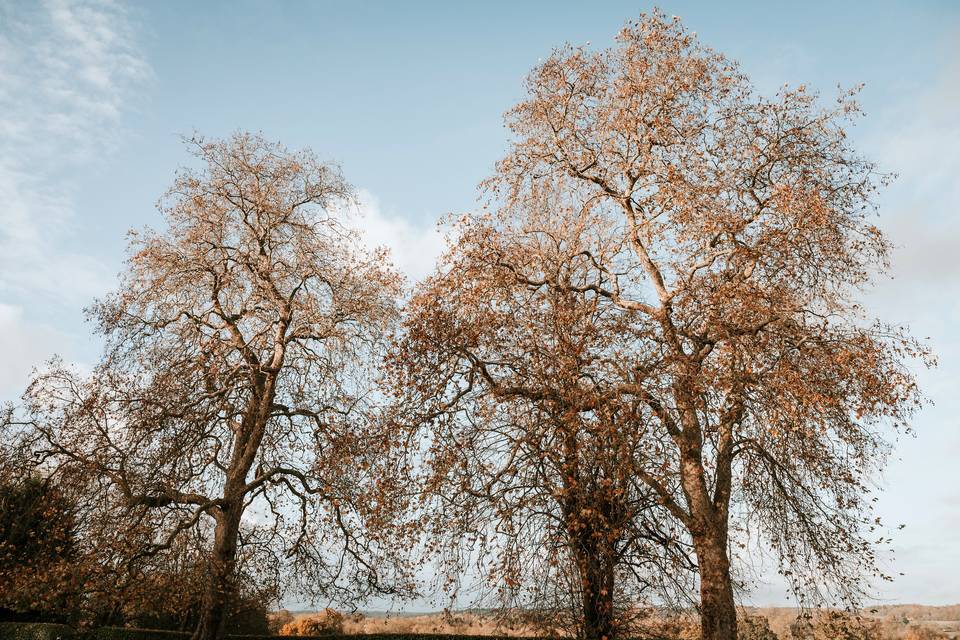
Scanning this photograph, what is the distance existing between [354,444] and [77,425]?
219 inches

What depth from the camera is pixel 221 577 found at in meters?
13.4

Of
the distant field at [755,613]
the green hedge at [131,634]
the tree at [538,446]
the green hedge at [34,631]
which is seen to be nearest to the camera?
the tree at [538,446]

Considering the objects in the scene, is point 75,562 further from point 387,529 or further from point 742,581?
point 742,581

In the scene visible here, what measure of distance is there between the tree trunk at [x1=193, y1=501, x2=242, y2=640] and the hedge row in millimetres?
2759

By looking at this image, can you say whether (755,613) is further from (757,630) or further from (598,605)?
(598,605)

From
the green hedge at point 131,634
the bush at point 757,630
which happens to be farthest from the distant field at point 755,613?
the green hedge at point 131,634

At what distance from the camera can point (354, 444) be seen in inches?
564

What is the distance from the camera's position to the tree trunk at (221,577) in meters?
12.9

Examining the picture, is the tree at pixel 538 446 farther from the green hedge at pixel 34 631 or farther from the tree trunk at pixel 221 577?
the green hedge at pixel 34 631

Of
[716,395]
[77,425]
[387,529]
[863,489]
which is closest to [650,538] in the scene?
[716,395]

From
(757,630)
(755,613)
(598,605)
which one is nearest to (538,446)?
(598,605)

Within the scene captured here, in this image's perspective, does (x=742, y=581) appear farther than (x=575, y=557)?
Yes

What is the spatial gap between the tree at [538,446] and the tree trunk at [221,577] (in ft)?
16.5

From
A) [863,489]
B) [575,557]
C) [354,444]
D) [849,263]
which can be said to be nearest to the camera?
[575,557]
